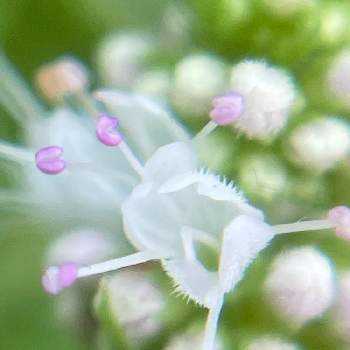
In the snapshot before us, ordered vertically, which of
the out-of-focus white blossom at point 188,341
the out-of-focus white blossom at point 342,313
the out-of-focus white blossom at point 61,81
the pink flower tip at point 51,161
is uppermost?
the out-of-focus white blossom at point 61,81

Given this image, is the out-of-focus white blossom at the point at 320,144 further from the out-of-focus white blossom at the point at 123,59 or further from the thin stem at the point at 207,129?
the out-of-focus white blossom at the point at 123,59

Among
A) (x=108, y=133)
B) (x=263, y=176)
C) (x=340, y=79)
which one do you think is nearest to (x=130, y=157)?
(x=108, y=133)

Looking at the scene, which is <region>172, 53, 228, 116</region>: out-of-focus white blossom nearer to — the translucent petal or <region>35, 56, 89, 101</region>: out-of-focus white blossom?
the translucent petal

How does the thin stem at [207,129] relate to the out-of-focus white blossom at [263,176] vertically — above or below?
above

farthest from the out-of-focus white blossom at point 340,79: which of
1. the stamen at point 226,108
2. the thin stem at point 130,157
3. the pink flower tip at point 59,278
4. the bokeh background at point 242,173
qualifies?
the pink flower tip at point 59,278

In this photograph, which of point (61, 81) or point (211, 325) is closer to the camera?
point (211, 325)

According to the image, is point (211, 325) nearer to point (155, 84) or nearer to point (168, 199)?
point (168, 199)

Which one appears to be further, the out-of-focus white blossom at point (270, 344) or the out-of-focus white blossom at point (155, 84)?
the out-of-focus white blossom at point (155, 84)

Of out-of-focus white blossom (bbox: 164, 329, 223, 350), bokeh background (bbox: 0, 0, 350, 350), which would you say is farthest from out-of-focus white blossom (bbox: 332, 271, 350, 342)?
out-of-focus white blossom (bbox: 164, 329, 223, 350)
